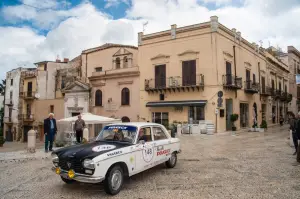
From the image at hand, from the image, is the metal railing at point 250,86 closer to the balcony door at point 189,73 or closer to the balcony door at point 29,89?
the balcony door at point 189,73

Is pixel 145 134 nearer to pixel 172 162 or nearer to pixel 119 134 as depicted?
pixel 119 134

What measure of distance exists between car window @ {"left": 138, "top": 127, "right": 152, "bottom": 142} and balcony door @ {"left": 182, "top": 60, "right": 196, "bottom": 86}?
47.2 ft

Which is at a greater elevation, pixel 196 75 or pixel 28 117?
pixel 196 75

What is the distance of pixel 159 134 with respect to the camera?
7148 millimetres

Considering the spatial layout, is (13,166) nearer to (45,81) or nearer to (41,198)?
(41,198)

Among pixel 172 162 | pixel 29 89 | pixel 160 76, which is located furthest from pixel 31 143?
pixel 29 89

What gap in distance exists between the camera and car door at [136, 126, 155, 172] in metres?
5.91

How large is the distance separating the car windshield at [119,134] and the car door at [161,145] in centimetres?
90

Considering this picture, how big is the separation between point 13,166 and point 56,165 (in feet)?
12.1

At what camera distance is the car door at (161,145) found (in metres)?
6.70

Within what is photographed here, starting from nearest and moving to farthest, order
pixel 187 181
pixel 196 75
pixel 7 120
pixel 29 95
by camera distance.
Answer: pixel 187 181 < pixel 196 75 < pixel 29 95 < pixel 7 120

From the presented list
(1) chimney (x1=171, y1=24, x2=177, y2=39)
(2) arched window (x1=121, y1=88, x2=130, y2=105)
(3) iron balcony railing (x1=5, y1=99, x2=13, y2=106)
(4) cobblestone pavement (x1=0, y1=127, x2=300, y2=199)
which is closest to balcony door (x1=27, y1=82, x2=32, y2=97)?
(3) iron balcony railing (x1=5, y1=99, x2=13, y2=106)

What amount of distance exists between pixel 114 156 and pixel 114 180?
56 cm

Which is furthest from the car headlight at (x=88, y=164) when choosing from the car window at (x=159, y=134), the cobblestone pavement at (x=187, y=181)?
the car window at (x=159, y=134)
